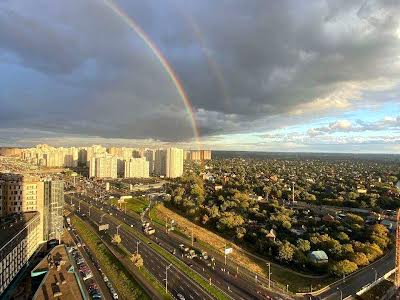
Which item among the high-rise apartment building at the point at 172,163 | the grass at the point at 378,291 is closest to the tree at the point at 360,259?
the grass at the point at 378,291

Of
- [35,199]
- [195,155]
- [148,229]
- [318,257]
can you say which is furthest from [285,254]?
[195,155]

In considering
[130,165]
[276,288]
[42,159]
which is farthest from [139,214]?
[42,159]

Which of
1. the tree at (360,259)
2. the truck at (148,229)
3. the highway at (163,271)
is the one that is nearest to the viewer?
the highway at (163,271)

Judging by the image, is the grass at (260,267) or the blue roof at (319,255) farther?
the blue roof at (319,255)

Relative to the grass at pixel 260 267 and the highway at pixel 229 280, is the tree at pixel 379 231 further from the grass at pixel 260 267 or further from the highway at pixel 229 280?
the highway at pixel 229 280

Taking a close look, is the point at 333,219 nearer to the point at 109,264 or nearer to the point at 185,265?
the point at 185,265

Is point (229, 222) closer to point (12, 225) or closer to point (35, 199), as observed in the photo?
point (35, 199)

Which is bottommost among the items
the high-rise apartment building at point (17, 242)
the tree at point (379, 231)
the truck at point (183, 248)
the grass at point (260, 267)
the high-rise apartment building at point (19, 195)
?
the grass at point (260, 267)
